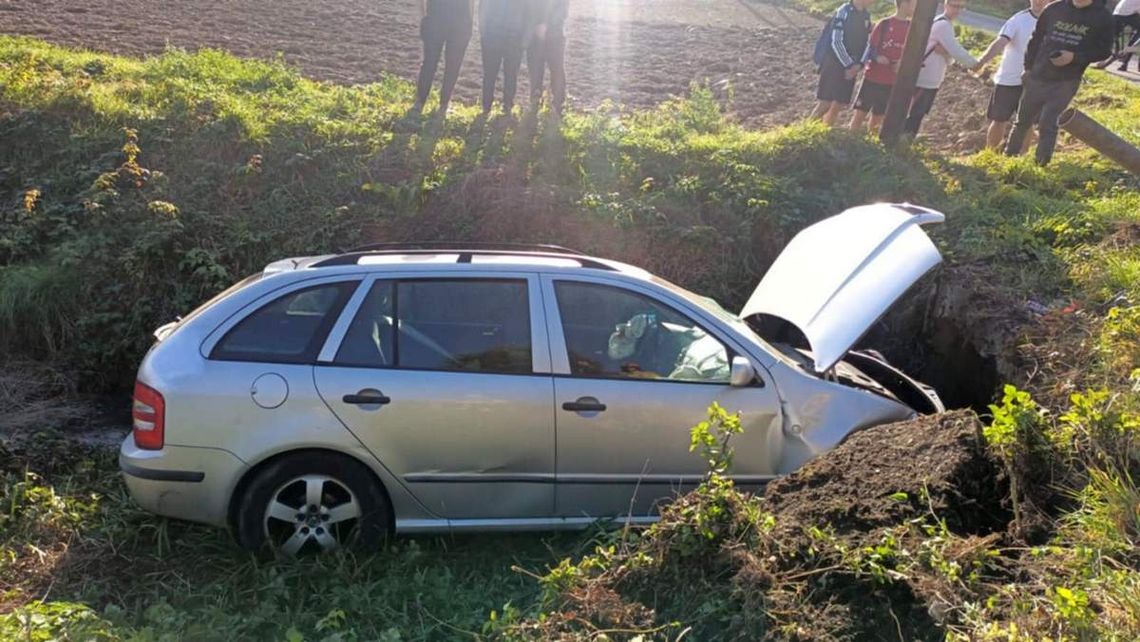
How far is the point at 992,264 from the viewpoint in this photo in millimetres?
6508

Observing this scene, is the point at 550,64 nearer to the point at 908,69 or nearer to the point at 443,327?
the point at 908,69

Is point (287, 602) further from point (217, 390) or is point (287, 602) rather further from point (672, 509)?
point (672, 509)

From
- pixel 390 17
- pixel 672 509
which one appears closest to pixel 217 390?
pixel 672 509

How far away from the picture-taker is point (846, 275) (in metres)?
4.67

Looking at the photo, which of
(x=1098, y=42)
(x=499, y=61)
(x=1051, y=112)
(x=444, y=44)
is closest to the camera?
(x=1098, y=42)

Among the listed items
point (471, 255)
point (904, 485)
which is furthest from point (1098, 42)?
point (471, 255)

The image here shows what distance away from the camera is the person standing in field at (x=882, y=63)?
8852 millimetres

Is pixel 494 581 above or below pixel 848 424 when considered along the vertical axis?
below

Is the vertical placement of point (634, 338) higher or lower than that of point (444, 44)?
lower

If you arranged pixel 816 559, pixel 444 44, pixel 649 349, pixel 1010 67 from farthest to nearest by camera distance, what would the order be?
pixel 1010 67, pixel 444 44, pixel 649 349, pixel 816 559

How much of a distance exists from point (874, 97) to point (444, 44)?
4422 millimetres

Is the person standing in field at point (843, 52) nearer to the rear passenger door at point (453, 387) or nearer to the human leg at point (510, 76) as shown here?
the human leg at point (510, 76)

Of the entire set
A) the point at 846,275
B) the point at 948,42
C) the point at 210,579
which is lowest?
the point at 210,579

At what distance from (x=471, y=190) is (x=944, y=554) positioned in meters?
5.21
